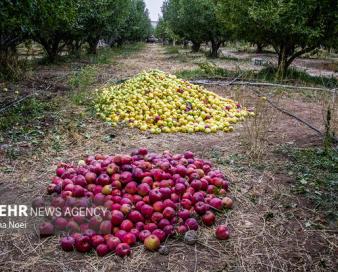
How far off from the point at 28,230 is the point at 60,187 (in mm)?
547

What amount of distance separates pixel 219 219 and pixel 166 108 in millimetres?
3733

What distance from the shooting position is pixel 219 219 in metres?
3.49

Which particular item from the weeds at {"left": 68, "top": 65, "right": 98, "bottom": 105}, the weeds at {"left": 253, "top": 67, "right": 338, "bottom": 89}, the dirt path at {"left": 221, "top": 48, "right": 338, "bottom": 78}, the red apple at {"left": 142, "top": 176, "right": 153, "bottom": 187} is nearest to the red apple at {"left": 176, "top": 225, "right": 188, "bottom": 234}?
the red apple at {"left": 142, "top": 176, "right": 153, "bottom": 187}

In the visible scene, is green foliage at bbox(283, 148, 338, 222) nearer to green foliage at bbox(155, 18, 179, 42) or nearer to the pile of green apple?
the pile of green apple

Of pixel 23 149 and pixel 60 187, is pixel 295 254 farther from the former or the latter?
pixel 23 149

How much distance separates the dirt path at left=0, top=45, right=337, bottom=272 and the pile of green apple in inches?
14.5

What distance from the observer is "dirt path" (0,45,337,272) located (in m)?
2.88

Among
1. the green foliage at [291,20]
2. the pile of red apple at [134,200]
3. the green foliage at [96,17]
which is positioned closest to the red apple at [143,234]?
the pile of red apple at [134,200]

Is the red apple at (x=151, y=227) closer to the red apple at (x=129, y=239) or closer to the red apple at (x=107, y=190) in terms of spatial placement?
the red apple at (x=129, y=239)

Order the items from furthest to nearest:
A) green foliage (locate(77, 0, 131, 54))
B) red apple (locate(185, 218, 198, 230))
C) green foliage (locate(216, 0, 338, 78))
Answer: green foliage (locate(77, 0, 131, 54)), green foliage (locate(216, 0, 338, 78)), red apple (locate(185, 218, 198, 230))

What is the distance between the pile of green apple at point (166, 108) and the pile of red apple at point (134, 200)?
2.38 m

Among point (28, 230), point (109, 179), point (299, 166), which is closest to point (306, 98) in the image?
point (299, 166)

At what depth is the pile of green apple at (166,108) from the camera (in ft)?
21.3

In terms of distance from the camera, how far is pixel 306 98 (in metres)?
9.69
